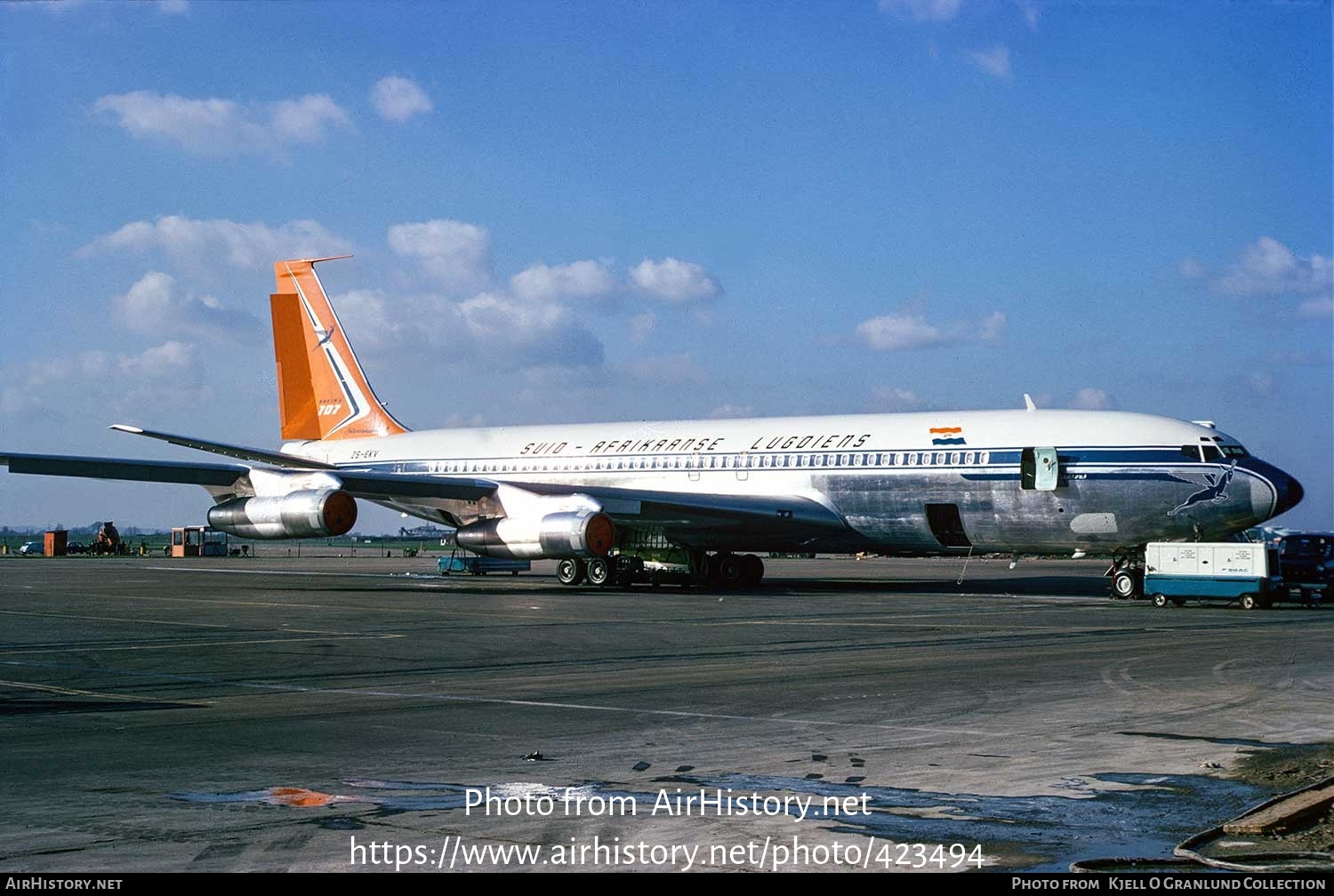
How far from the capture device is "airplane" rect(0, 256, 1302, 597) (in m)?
31.2

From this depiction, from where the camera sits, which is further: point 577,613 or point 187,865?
point 577,613

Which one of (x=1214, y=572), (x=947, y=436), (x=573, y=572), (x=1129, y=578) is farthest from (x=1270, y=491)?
(x=573, y=572)

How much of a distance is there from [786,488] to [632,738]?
25491 mm

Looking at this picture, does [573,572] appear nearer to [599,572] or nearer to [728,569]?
[599,572]

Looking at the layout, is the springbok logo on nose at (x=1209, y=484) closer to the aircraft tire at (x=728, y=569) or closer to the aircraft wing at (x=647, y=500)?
the aircraft wing at (x=647, y=500)

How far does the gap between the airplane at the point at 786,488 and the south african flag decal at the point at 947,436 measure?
0.04 metres

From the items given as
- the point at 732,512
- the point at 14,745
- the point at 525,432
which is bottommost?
the point at 14,745

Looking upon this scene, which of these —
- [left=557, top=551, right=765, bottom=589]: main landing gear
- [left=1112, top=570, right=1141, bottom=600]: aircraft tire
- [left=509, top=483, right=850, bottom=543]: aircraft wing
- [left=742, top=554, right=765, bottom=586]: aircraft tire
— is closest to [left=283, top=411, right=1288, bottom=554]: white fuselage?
[left=509, top=483, right=850, bottom=543]: aircraft wing

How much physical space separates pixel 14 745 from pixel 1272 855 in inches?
353

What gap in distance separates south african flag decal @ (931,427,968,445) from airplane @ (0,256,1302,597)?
44mm
